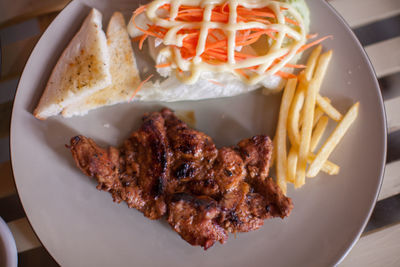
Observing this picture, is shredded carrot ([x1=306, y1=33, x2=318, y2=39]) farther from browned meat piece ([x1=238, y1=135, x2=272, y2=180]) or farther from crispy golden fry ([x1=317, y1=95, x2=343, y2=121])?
browned meat piece ([x1=238, y1=135, x2=272, y2=180])

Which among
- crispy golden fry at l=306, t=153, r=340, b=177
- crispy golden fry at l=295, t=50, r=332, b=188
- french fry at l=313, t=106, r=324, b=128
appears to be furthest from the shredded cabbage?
crispy golden fry at l=306, t=153, r=340, b=177

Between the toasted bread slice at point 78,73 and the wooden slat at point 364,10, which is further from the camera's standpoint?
the wooden slat at point 364,10

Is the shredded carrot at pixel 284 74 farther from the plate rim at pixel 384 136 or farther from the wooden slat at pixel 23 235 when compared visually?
the wooden slat at pixel 23 235

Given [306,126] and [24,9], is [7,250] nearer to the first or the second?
[24,9]

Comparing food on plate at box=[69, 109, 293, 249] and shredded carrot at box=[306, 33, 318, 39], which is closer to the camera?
food on plate at box=[69, 109, 293, 249]

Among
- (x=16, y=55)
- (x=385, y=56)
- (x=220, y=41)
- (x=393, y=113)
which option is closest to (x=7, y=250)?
(x=16, y=55)

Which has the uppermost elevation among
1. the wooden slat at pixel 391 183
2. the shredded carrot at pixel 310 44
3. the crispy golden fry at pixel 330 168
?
the shredded carrot at pixel 310 44

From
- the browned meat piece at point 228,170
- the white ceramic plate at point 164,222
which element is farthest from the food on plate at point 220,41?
the browned meat piece at point 228,170
